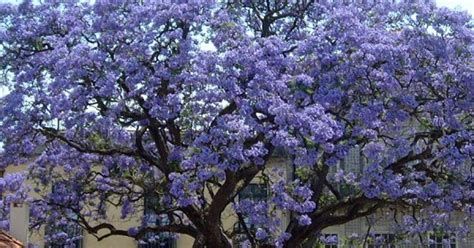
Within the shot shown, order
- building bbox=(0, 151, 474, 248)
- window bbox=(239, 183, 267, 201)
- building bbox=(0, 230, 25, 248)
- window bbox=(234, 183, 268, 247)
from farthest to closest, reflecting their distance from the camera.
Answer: building bbox=(0, 151, 474, 248) < building bbox=(0, 230, 25, 248) < window bbox=(239, 183, 267, 201) < window bbox=(234, 183, 268, 247)

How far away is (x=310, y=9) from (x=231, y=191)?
4.09 meters

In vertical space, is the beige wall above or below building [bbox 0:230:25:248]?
above

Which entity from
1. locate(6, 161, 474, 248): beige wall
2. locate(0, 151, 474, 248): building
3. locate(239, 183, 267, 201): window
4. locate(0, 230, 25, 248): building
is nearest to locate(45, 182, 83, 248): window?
locate(0, 151, 474, 248): building

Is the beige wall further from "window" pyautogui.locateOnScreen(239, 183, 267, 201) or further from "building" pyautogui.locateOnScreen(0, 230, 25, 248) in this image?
"building" pyautogui.locateOnScreen(0, 230, 25, 248)

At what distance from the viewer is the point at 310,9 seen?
18219 mm

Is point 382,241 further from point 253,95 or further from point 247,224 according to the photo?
point 253,95

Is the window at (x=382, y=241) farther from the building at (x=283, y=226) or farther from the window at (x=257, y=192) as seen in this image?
the window at (x=257, y=192)

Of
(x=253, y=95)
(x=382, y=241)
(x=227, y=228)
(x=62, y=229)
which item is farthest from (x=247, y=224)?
(x=227, y=228)

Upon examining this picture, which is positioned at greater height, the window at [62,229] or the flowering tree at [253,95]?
the flowering tree at [253,95]

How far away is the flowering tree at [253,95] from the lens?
1565cm

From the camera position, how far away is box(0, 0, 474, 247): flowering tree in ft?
51.3

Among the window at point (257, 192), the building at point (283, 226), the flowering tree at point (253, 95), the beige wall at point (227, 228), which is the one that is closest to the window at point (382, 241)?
the building at point (283, 226)

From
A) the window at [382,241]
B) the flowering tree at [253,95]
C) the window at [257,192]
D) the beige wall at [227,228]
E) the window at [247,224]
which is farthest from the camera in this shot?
the beige wall at [227,228]

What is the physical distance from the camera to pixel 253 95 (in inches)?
609
